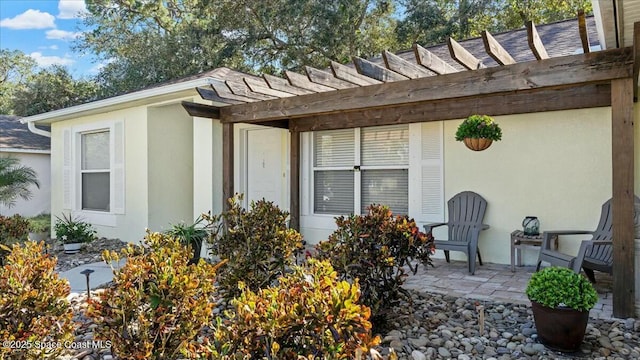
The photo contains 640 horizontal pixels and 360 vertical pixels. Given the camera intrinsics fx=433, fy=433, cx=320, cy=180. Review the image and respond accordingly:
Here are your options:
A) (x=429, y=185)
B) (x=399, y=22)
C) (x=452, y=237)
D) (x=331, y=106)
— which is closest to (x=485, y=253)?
(x=452, y=237)

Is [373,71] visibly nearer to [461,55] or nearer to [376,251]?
[461,55]

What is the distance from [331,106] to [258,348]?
3543 millimetres

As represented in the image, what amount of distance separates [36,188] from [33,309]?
34.8 ft

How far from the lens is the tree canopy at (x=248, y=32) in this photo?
41.4ft

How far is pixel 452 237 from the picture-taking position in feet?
18.5

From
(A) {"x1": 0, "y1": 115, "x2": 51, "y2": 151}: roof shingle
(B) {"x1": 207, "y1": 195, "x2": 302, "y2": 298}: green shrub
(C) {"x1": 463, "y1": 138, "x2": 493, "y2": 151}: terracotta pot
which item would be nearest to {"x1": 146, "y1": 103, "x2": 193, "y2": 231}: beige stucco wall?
(B) {"x1": 207, "y1": 195, "x2": 302, "y2": 298}: green shrub

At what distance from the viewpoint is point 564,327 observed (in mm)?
2877

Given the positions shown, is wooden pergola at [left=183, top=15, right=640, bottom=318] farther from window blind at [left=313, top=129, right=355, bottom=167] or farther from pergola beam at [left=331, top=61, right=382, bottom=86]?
window blind at [left=313, top=129, right=355, bottom=167]

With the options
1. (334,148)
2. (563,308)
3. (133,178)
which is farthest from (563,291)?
(133,178)

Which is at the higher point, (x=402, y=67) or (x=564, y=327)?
(x=402, y=67)

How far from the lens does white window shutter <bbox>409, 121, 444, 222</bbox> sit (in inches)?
237

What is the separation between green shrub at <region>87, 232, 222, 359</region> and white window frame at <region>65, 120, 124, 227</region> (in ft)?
17.7

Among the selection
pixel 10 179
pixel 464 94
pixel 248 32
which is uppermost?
pixel 248 32

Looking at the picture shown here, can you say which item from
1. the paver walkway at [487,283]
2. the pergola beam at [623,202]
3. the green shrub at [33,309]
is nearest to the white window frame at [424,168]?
the paver walkway at [487,283]
